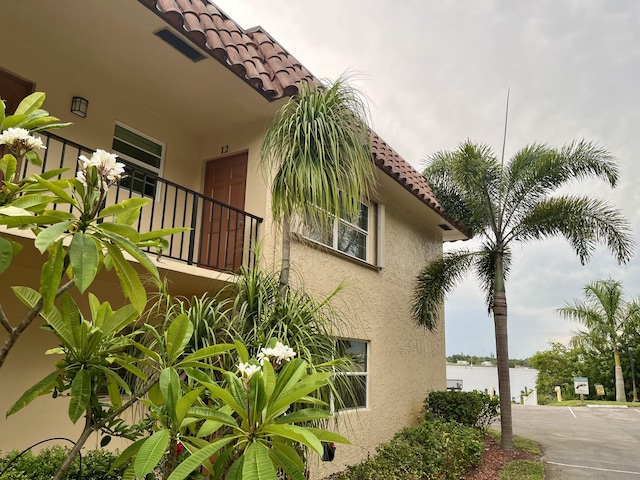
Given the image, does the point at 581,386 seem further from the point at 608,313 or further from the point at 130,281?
the point at 130,281

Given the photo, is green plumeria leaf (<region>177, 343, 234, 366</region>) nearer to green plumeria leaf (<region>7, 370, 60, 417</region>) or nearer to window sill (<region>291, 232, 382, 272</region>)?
green plumeria leaf (<region>7, 370, 60, 417</region>)

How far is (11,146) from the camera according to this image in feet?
8.35

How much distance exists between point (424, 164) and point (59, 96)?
9850 millimetres

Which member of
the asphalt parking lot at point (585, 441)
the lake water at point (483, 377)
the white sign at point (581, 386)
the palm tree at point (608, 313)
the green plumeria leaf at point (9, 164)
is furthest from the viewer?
the lake water at point (483, 377)

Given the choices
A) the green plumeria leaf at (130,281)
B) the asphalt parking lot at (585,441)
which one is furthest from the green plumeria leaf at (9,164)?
the asphalt parking lot at (585,441)

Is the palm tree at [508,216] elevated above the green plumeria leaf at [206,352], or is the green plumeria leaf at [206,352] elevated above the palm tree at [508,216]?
the palm tree at [508,216]

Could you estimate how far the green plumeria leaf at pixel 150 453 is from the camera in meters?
2.55

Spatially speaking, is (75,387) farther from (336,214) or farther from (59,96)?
(59,96)

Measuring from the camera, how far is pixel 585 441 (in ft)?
42.5

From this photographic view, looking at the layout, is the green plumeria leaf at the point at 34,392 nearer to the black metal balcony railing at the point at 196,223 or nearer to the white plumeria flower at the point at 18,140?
the white plumeria flower at the point at 18,140

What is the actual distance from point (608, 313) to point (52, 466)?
93.5ft

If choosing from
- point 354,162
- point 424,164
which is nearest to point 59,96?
point 354,162

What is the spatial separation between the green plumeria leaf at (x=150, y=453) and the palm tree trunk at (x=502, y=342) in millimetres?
10528

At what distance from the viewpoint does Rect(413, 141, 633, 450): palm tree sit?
1116 centimetres
